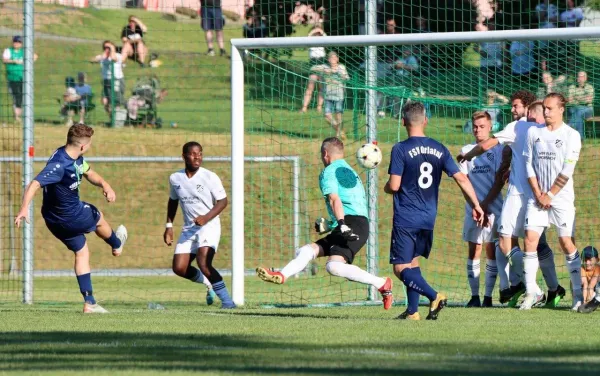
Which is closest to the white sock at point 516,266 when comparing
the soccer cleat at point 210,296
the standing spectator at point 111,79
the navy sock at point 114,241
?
the soccer cleat at point 210,296

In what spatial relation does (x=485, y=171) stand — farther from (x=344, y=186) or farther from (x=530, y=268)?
(x=344, y=186)

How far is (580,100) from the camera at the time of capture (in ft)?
50.1

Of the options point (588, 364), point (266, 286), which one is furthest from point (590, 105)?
point (588, 364)

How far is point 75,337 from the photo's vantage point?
9109 mm

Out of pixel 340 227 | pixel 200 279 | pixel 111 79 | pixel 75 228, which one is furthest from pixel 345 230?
pixel 111 79

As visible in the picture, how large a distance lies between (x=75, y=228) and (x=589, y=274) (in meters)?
5.41

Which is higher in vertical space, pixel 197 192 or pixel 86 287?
pixel 197 192

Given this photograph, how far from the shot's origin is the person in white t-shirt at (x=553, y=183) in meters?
11.7

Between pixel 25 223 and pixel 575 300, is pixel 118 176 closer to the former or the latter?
pixel 25 223

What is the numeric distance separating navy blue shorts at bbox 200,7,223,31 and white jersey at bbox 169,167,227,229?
5.19 metres

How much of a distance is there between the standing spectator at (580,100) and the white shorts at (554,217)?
10.3 ft

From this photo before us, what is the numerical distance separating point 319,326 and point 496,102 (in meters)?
6.96

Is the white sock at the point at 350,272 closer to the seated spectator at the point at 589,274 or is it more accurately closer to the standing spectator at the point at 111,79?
the seated spectator at the point at 589,274

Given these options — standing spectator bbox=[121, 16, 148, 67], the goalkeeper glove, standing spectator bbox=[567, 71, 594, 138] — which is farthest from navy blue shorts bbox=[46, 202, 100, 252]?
standing spectator bbox=[121, 16, 148, 67]
